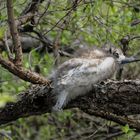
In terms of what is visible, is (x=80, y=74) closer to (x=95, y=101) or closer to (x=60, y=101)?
(x=60, y=101)

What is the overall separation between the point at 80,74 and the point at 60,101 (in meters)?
0.29

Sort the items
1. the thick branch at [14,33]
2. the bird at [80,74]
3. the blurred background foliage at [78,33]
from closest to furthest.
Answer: the bird at [80,74] < the thick branch at [14,33] < the blurred background foliage at [78,33]

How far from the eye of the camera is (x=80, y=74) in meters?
3.30

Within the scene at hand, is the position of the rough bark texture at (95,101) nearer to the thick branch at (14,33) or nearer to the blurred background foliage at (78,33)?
the blurred background foliage at (78,33)

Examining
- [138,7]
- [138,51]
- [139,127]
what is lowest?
[139,127]

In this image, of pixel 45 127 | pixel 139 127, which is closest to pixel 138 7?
pixel 139 127

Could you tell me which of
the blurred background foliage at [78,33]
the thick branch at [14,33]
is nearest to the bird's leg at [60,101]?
the thick branch at [14,33]

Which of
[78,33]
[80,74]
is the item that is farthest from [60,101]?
[78,33]

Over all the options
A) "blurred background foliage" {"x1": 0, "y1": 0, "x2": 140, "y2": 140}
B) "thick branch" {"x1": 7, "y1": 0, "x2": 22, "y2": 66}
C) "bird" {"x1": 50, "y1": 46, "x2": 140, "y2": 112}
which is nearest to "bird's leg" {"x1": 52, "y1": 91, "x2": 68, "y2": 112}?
"bird" {"x1": 50, "y1": 46, "x2": 140, "y2": 112}

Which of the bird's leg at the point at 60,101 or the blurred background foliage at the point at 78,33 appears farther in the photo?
the blurred background foliage at the point at 78,33

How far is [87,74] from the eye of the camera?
332 centimetres

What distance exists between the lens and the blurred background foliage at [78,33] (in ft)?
15.0

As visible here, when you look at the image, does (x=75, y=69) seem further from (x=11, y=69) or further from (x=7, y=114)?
(x=7, y=114)

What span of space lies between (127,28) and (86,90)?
1777 mm
